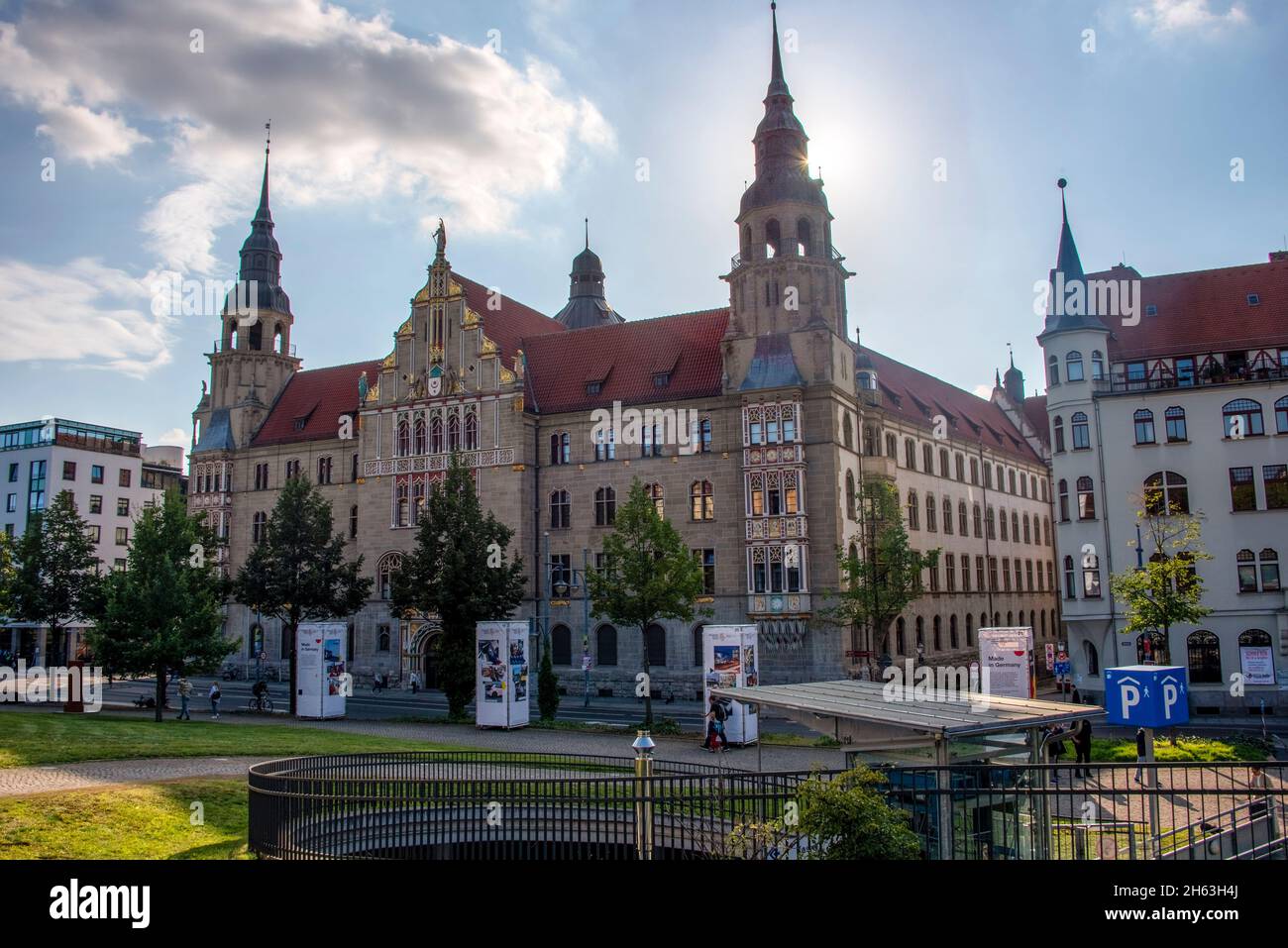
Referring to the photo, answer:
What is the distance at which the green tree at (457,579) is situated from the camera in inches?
1583

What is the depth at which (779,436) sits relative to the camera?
5088 cm

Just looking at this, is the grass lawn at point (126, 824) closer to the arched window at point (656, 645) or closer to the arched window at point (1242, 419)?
the arched window at point (656, 645)

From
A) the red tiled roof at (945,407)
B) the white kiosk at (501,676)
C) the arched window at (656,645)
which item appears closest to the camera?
the white kiosk at (501,676)

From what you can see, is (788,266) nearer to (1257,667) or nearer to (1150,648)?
(1150,648)

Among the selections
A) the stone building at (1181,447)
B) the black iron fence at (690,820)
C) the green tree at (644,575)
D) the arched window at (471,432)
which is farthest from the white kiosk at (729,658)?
the arched window at (471,432)

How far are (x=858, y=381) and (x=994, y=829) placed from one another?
44.5 meters

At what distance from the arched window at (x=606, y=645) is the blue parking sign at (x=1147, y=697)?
124ft

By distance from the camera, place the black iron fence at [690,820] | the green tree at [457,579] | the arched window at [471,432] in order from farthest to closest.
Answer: the arched window at [471,432] < the green tree at [457,579] < the black iron fence at [690,820]

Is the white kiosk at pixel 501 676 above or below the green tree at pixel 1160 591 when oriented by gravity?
below

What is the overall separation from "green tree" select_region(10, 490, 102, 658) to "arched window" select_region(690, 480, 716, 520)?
2992 centimetres

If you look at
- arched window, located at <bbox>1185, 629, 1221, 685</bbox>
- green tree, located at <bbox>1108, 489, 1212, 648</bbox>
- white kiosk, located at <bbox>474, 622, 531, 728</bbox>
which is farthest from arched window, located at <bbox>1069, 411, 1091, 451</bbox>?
white kiosk, located at <bbox>474, 622, 531, 728</bbox>

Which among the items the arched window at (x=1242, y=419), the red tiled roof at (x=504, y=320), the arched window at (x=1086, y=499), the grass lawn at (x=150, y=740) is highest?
the red tiled roof at (x=504, y=320)
